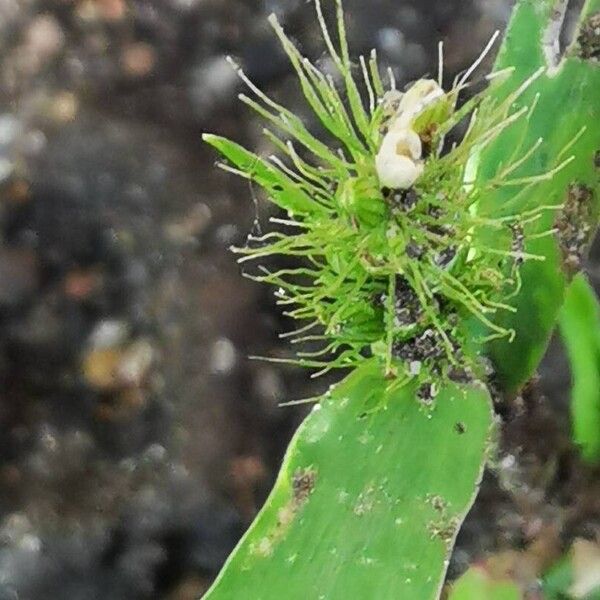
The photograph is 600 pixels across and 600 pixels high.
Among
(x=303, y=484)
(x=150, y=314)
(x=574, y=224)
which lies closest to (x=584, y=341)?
(x=574, y=224)

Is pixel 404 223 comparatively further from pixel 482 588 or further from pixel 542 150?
pixel 482 588

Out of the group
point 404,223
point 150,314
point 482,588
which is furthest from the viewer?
point 150,314

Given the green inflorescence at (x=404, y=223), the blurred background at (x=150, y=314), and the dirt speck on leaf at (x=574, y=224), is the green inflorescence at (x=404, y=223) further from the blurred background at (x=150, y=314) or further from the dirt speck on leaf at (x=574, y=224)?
the blurred background at (x=150, y=314)

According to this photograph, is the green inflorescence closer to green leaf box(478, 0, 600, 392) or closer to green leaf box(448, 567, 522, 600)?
green leaf box(478, 0, 600, 392)

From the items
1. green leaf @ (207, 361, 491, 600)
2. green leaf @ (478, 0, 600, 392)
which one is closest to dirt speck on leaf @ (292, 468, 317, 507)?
green leaf @ (207, 361, 491, 600)

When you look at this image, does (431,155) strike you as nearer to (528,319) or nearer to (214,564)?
(528,319)
